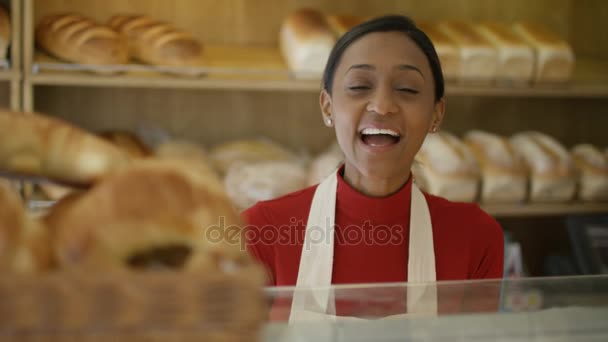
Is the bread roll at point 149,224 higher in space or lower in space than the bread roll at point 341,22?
lower

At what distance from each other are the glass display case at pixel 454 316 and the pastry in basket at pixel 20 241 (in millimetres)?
196

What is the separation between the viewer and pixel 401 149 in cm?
116

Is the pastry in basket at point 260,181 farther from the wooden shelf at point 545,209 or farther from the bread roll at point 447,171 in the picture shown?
the wooden shelf at point 545,209

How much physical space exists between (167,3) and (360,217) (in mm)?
1392

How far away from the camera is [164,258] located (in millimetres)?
435

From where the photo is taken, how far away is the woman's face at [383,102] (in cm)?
113

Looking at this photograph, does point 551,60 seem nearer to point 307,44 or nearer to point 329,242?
point 307,44

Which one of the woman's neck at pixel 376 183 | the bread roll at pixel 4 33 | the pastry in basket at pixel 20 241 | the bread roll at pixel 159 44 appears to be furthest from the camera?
the bread roll at pixel 159 44

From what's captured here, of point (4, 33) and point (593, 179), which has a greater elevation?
point (4, 33)

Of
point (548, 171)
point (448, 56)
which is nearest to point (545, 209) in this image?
point (548, 171)

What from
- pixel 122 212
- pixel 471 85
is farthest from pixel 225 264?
pixel 471 85

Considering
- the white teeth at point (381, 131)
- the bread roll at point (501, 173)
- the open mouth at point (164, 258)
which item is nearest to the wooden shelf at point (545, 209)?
the bread roll at point (501, 173)

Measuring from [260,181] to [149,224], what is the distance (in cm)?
163

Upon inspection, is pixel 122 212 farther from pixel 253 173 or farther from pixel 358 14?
pixel 358 14
